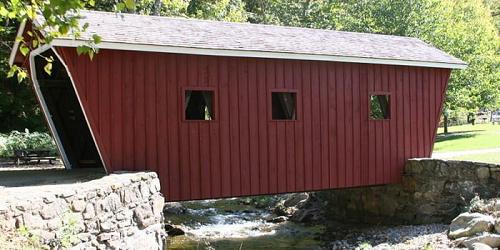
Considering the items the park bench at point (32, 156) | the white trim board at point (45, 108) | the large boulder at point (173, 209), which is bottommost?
the large boulder at point (173, 209)

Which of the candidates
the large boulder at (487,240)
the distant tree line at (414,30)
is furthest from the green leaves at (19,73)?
the distant tree line at (414,30)

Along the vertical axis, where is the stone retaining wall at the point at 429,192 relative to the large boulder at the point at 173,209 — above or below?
above

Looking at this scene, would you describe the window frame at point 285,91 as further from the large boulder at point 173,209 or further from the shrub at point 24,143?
the shrub at point 24,143

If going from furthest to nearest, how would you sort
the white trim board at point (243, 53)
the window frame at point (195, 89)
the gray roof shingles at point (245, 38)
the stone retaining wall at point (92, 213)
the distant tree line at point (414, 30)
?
the distant tree line at point (414, 30)
the window frame at point (195, 89)
the gray roof shingles at point (245, 38)
the white trim board at point (243, 53)
the stone retaining wall at point (92, 213)

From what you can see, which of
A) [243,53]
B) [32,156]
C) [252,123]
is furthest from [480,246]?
[32,156]

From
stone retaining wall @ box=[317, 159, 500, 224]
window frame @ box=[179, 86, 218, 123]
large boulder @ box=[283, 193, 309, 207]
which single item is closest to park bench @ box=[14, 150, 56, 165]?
window frame @ box=[179, 86, 218, 123]

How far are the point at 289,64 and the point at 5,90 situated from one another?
14.2m

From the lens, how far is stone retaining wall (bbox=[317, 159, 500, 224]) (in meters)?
11.3

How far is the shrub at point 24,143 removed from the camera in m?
17.2

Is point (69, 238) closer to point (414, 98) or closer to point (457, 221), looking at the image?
point (457, 221)

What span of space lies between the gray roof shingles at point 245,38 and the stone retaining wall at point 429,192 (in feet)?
8.58

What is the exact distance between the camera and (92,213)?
6184mm

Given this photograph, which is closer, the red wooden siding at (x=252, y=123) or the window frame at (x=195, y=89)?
the red wooden siding at (x=252, y=123)

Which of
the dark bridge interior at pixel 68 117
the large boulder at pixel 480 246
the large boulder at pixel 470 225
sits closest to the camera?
the large boulder at pixel 480 246
